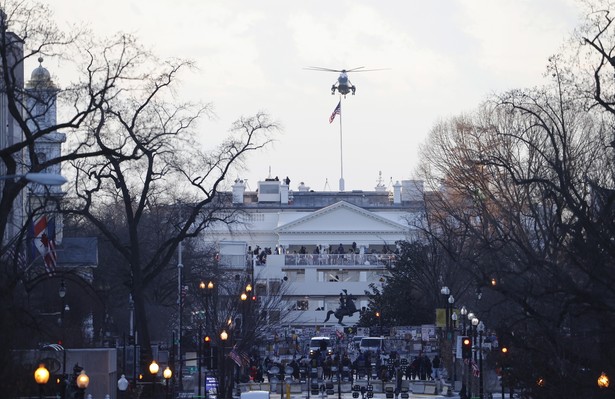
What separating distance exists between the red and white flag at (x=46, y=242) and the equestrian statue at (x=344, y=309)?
232 feet

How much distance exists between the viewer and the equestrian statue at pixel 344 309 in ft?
391

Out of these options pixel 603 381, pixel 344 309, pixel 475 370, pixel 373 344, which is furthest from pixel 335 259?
pixel 603 381

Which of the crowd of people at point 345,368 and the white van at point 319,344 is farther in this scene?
the white van at point 319,344

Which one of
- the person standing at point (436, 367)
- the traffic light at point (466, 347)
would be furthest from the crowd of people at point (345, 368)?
the traffic light at point (466, 347)

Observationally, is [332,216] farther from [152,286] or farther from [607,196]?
[607,196]

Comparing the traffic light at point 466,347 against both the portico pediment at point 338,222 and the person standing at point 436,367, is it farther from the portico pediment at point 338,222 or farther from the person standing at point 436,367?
the portico pediment at point 338,222

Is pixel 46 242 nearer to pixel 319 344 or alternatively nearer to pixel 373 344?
pixel 373 344

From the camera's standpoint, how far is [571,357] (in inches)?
1405

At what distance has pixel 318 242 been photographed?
154750mm

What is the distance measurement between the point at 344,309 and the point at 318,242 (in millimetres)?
35644

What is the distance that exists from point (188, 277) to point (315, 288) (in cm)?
4921

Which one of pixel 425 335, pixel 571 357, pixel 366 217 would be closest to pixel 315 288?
pixel 366 217

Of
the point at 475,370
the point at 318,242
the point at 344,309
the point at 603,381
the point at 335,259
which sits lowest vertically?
the point at 475,370

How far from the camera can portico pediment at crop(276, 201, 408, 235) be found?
15400cm
